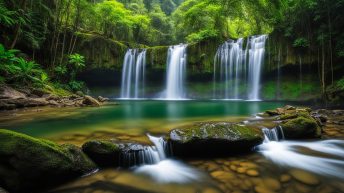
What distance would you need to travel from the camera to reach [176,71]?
848 inches

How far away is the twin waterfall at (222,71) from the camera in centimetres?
1875

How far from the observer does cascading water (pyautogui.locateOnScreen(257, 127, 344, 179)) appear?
425 centimetres

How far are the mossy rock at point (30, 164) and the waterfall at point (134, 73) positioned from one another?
19.0 metres

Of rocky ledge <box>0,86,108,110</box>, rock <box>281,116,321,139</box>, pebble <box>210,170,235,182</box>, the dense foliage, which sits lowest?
pebble <box>210,170,235,182</box>

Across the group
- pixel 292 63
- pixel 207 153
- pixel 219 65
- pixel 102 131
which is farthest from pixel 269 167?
pixel 219 65

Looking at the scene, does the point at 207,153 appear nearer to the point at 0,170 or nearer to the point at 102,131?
the point at 102,131

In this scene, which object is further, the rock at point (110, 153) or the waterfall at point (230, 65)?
the waterfall at point (230, 65)

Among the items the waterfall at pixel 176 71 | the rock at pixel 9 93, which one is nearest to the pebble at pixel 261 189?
the rock at pixel 9 93

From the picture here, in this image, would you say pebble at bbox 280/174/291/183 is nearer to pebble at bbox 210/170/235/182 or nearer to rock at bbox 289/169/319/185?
rock at bbox 289/169/319/185

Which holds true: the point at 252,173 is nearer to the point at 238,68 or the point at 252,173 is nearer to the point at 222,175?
the point at 222,175

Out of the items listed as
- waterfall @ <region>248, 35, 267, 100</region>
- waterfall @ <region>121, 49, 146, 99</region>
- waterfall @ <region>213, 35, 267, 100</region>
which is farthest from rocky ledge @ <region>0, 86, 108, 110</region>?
→ waterfall @ <region>248, 35, 267, 100</region>

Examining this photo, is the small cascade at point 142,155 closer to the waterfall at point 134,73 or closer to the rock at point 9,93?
the rock at point 9,93

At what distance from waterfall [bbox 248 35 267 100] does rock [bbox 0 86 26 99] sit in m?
15.1

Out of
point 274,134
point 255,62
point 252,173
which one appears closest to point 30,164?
point 252,173
